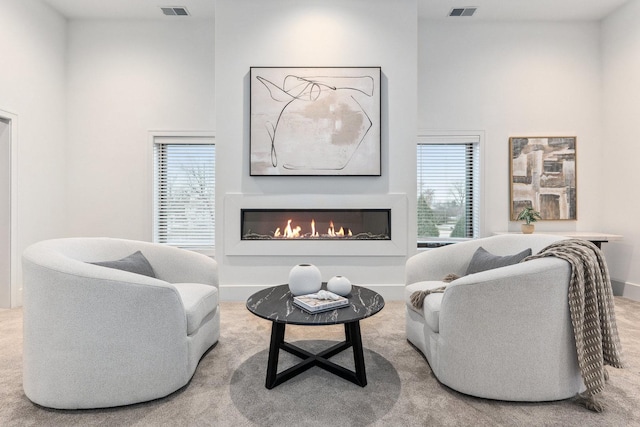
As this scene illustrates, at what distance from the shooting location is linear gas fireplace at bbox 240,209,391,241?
3.77m

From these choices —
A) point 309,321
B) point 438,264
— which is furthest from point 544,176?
point 309,321

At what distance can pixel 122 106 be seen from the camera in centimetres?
427

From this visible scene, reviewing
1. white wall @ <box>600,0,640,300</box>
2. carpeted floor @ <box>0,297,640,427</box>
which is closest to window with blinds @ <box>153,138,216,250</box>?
carpeted floor @ <box>0,297,640,427</box>

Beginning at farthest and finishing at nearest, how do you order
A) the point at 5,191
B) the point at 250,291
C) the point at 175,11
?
the point at 175,11, the point at 250,291, the point at 5,191

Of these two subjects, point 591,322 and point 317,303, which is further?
point 317,303

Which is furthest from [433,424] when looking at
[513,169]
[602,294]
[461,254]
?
[513,169]

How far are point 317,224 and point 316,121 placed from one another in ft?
3.50

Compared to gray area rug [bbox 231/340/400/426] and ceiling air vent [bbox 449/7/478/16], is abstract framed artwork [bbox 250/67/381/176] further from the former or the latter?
gray area rug [bbox 231/340/400/426]

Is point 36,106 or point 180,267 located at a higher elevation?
point 36,106

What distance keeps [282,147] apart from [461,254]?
2008 millimetres

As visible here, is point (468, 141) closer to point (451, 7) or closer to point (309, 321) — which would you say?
point (451, 7)

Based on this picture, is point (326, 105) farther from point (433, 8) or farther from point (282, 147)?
point (433, 8)

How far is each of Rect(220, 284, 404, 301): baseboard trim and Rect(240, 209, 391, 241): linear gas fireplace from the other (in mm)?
501

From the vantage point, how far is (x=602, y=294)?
1732 millimetres
